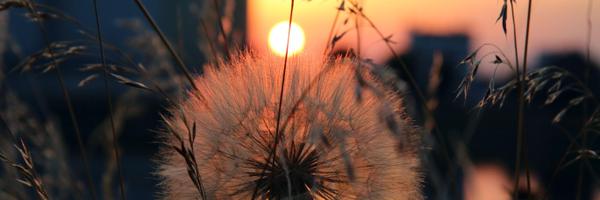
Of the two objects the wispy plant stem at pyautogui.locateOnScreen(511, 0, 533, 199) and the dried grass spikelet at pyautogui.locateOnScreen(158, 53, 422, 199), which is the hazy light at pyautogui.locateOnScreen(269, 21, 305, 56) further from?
the wispy plant stem at pyautogui.locateOnScreen(511, 0, 533, 199)

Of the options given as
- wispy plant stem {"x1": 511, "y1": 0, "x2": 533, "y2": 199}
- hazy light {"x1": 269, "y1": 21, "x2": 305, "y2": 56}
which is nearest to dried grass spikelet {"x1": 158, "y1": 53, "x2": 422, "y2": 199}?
hazy light {"x1": 269, "y1": 21, "x2": 305, "y2": 56}

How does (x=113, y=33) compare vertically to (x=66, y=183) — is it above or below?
above

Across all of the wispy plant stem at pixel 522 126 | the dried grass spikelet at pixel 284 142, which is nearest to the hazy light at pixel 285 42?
the dried grass spikelet at pixel 284 142

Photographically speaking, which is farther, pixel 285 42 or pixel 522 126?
pixel 285 42

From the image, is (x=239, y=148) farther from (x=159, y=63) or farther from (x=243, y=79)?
(x=159, y=63)

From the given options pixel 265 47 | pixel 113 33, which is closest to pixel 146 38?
pixel 265 47

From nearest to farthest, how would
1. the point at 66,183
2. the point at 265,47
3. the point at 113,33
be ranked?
the point at 265,47, the point at 66,183, the point at 113,33

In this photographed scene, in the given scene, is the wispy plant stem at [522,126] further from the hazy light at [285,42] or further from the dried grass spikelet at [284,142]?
the hazy light at [285,42]

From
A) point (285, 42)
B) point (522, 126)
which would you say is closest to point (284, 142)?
point (285, 42)

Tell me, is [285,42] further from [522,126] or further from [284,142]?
[522,126]
